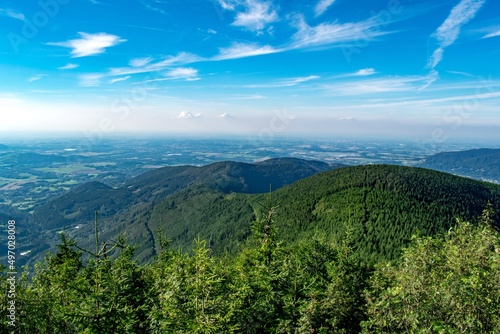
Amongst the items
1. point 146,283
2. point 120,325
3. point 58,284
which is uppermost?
point 120,325

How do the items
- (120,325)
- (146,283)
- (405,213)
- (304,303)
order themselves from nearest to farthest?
1. (120,325)
2. (304,303)
3. (146,283)
4. (405,213)

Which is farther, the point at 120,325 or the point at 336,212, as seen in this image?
the point at 336,212

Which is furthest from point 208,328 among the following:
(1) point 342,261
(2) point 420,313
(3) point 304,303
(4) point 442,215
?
(4) point 442,215

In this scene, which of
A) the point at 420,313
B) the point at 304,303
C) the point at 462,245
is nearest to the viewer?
the point at 420,313

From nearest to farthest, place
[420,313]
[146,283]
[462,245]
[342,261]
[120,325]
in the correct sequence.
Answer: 1. [420,313]
2. [120,325]
3. [462,245]
4. [146,283]
5. [342,261]

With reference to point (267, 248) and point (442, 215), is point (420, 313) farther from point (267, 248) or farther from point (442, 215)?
point (442, 215)

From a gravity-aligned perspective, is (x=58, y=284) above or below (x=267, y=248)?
below

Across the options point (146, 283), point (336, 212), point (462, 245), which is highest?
point (462, 245)

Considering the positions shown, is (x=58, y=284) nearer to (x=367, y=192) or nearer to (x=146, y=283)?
(x=146, y=283)

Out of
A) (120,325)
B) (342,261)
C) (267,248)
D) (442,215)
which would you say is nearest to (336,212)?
(442,215)
